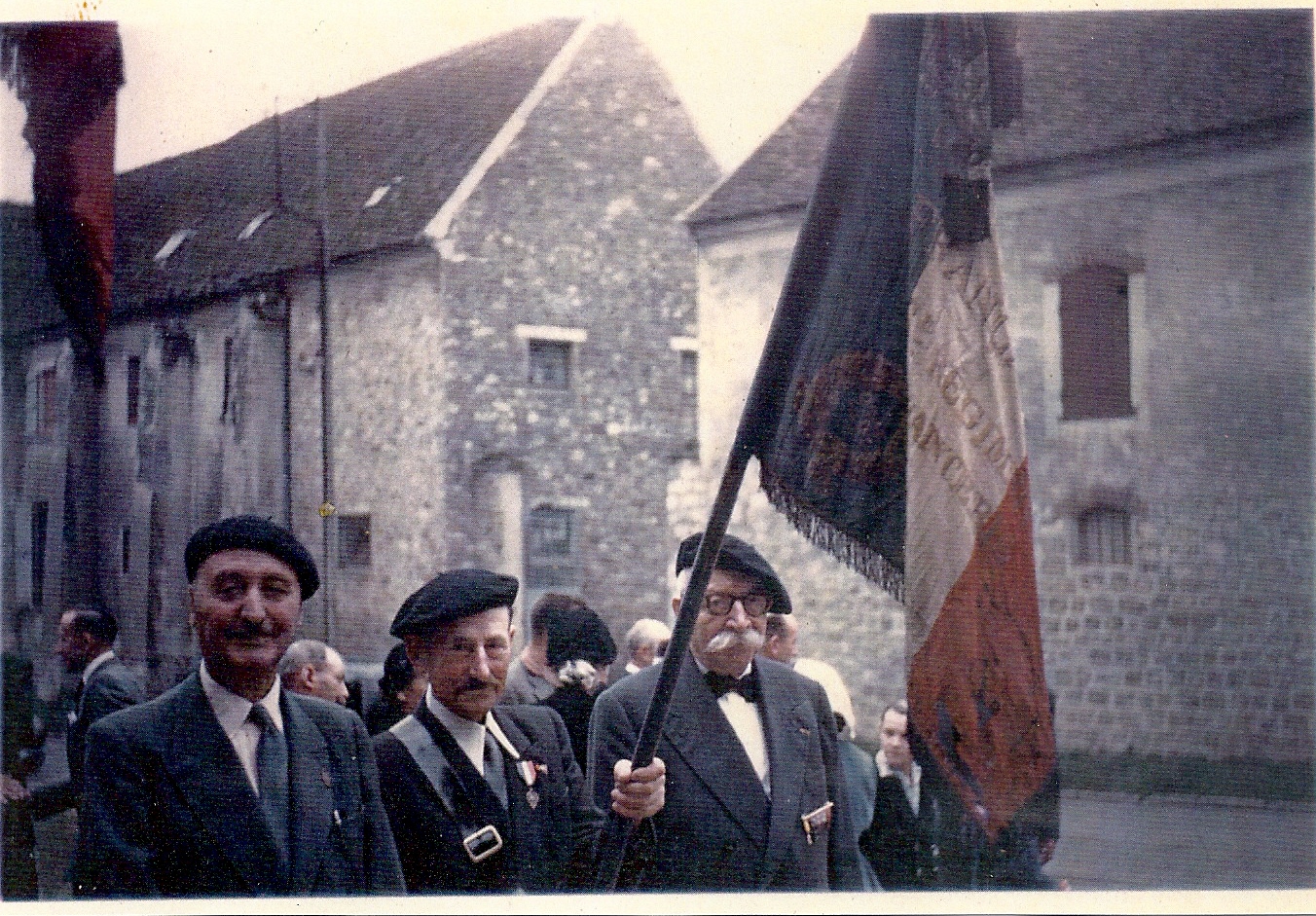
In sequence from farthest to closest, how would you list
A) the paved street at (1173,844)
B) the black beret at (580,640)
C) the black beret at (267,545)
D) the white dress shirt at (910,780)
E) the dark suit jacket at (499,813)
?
the paved street at (1173,844) → the black beret at (580,640) → the white dress shirt at (910,780) → the black beret at (267,545) → the dark suit jacket at (499,813)

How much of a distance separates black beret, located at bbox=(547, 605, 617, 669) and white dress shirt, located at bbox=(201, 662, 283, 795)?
40.1 inches

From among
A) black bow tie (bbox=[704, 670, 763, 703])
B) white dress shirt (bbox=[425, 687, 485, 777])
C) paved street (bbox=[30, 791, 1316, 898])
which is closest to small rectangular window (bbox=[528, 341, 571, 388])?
black bow tie (bbox=[704, 670, 763, 703])

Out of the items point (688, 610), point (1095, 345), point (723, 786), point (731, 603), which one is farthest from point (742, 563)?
point (1095, 345)

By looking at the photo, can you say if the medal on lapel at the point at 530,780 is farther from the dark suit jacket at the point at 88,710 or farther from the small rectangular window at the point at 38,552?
the small rectangular window at the point at 38,552

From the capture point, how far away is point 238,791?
12.7 feet

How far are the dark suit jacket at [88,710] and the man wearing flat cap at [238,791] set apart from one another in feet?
2.41

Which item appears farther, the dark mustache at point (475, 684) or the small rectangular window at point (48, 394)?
the small rectangular window at point (48, 394)

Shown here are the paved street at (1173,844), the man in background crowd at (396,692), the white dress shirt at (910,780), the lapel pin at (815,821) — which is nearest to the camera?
the lapel pin at (815,821)

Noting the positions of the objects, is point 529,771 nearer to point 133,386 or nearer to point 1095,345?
point 133,386

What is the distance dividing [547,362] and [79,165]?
1.68 m

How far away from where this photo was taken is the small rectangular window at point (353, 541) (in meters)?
5.31

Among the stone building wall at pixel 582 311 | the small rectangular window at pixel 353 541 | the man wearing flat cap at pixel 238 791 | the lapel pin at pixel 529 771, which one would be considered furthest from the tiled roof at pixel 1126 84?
the man wearing flat cap at pixel 238 791

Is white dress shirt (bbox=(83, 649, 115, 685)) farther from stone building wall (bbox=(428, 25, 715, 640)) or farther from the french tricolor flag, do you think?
the french tricolor flag

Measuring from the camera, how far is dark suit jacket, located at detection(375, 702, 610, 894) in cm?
394
